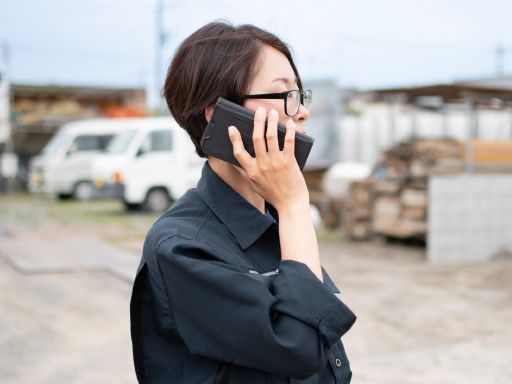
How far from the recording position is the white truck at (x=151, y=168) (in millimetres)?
15383

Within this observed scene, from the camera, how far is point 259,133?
139 centimetres

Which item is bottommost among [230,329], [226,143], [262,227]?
[230,329]

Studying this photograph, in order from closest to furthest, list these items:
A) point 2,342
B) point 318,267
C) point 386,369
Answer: point 318,267, point 386,369, point 2,342

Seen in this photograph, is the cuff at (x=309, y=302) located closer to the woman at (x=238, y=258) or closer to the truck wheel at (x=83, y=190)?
the woman at (x=238, y=258)

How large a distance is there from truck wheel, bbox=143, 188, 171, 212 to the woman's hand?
47.0 feet

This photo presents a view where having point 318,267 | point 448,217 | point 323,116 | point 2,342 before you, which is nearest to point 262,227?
point 318,267

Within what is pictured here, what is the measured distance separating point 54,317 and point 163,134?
9.77m

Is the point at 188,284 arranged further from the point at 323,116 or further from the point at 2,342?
the point at 323,116

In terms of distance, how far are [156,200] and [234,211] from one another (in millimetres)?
14361

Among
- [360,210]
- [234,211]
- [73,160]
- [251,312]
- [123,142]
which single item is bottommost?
[360,210]

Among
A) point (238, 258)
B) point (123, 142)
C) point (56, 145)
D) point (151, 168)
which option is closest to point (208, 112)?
point (238, 258)

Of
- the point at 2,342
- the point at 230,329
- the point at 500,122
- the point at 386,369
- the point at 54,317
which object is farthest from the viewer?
the point at 500,122

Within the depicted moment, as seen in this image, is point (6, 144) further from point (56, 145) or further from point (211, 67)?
point (211, 67)

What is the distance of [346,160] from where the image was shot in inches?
663
